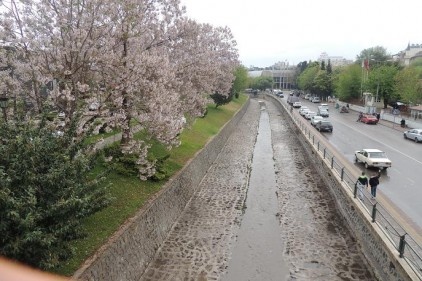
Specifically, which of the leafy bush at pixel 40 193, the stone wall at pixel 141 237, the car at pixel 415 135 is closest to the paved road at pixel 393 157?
the car at pixel 415 135

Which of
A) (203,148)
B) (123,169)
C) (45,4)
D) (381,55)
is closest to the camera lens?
(45,4)

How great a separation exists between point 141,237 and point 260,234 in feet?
17.4

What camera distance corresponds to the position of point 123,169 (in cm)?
1730

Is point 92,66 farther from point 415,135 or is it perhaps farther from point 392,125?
point 392,125

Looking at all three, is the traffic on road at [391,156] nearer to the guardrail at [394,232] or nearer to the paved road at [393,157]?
the paved road at [393,157]

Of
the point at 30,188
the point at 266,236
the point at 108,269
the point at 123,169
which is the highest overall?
the point at 30,188

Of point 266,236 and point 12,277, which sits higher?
point 12,277

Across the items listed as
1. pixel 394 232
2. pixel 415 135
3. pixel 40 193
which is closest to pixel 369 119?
pixel 415 135

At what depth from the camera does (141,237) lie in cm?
1307

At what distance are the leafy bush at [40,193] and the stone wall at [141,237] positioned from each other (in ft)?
4.53

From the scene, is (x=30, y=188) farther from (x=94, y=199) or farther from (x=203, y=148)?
(x=203, y=148)

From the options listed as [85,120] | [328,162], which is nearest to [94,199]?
[85,120]

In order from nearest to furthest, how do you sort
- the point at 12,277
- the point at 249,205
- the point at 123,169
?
1. the point at 12,277
2. the point at 123,169
3. the point at 249,205

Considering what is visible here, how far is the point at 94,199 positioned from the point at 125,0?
902 cm
